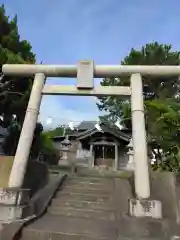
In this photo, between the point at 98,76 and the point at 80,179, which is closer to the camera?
the point at 98,76

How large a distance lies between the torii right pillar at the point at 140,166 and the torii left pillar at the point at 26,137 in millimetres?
2962

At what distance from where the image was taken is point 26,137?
6.68m

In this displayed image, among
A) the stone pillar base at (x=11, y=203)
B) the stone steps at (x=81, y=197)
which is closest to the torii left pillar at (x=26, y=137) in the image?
the stone pillar base at (x=11, y=203)

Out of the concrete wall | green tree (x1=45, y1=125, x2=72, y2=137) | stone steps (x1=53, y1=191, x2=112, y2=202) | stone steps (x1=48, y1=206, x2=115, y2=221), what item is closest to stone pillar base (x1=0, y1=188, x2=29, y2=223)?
stone steps (x1=48, y1=206, x2=115, y2=221)

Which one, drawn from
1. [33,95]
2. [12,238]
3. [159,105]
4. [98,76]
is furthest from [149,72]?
[12,238]

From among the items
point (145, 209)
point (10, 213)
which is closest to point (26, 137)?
point (10, 213)

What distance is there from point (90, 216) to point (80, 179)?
3.30 m

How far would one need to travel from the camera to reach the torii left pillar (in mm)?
6266

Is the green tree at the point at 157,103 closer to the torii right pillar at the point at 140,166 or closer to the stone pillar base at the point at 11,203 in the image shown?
the torii right pillar at the point at 140,166

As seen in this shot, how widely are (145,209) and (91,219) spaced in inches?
58.2

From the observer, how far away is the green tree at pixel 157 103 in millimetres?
8570

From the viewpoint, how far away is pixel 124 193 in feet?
23.6

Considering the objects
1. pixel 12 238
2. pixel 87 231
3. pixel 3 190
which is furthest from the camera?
pixel 3 190

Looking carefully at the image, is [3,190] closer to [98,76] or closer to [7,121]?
[98,76]
